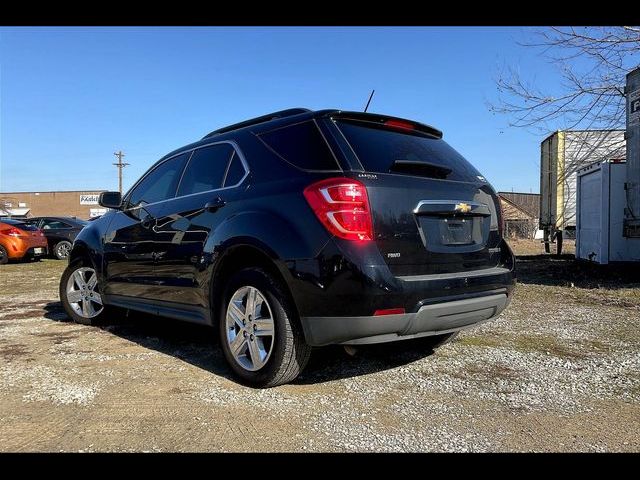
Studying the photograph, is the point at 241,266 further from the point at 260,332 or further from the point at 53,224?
the point at 53,224

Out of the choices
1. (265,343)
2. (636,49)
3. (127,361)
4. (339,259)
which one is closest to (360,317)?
(339,259)

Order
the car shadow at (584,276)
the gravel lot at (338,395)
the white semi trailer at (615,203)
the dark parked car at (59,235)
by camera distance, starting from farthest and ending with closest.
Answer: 1. the dark parked car at (59,235)
2. the car shadow at (584,276)
3. the white semi trailer at (615,203)
4. the gravel lot at (338,395)

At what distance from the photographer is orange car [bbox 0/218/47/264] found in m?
14.1

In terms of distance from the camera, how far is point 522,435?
2613 mm

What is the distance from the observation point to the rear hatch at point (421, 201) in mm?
2959

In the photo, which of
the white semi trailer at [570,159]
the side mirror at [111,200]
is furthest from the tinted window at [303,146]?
the white semi trailer at [570,159]

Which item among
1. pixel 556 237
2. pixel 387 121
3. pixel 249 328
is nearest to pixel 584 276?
pixel 556 237

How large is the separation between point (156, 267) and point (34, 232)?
12.6 m

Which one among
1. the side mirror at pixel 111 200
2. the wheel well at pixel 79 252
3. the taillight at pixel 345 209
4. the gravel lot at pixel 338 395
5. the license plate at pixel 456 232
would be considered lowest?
the gravel lot at pixel 338 395

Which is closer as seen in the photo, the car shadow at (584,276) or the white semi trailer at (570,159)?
the car shadow at (584,276)

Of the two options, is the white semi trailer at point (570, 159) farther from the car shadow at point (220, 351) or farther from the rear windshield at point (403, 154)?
the rear windshield at point (403, 154)

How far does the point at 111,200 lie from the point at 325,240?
316cm

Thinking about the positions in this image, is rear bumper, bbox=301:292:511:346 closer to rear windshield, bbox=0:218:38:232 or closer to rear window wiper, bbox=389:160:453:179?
rear window wiper, bbox=389:160:453:179
